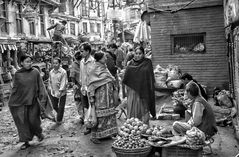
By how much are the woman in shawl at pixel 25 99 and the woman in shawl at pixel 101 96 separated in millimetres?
1245

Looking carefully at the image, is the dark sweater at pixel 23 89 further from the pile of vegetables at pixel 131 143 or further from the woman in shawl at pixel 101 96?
the pile of vegetables at pixel 131 143

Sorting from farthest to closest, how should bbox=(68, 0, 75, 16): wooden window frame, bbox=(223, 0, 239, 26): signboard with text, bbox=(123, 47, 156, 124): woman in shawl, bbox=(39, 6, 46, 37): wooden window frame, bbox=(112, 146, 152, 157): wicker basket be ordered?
bbox=(68, 0, 75, 16): wooden window frame → bbox=(39, 6, 46, 37): wooden window frame → bbox=(123, 47, 156, 124): woman in shawl → bbox=(223, 0, 239, 26): signboard with text → bbox=(112, 146, 152, 157): wicker basket

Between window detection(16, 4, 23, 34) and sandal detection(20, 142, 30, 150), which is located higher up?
window detection(16, 4, 23, 34)

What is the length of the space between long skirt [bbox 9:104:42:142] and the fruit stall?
228 cm

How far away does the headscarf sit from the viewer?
6.80m

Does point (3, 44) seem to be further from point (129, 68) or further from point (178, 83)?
point (129, 68)

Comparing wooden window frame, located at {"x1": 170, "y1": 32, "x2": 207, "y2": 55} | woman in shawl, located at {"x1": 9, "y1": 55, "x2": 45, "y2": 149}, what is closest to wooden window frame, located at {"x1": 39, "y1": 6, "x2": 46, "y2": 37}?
wooden window frame, located at {"x1": 170, "y1": 32, "x2": 207, "y2": 55}

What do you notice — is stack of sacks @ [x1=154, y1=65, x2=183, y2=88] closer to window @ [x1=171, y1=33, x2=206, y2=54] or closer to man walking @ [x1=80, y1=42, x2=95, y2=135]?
window @ [x1=171, y1=33, x2=206, y2=54]

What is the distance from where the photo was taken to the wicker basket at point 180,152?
479cm

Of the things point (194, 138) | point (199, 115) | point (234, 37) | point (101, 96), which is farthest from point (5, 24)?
point (194, 138)

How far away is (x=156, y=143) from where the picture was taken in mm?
5051

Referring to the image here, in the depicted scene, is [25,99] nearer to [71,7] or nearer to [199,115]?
[199,115]

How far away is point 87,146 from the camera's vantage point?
6793 mm

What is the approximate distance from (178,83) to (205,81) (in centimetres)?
105
